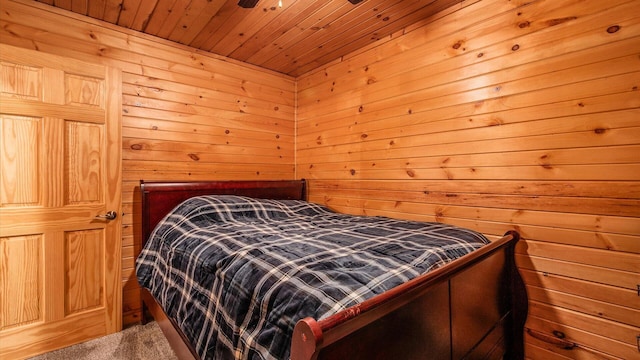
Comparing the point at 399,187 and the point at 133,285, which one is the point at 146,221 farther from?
the point at 399,187

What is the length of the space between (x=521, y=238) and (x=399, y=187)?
92cm

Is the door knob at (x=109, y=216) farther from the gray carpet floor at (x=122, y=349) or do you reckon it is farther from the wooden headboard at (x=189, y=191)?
the gray carpet floor at (x=122, y=349)

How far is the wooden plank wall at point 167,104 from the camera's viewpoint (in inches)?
85.5

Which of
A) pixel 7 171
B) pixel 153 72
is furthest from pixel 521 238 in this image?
pixel 7 171

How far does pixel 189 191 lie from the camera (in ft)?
8.54

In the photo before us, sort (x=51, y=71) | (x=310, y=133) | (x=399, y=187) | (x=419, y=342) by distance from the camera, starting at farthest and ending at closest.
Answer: (x=310, y=133)
(x=399, y=187)
(x=51, y=71)
(x=419, y=342)

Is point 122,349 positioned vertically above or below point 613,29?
below

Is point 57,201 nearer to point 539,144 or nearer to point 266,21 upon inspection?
point 266,21

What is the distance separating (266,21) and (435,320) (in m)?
2.32

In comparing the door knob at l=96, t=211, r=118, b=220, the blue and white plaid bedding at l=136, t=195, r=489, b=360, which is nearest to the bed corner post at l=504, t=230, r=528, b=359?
the blue and white plaid bedding at l=136, t=195, r=489, b=360

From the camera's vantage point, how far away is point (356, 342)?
799 millimetres

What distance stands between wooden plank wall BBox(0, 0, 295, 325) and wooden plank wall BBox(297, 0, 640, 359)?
1406mm

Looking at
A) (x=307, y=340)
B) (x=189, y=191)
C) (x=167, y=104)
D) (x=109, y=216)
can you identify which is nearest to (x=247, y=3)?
(x=167, y=104)

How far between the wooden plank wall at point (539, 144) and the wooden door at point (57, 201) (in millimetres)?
2212
